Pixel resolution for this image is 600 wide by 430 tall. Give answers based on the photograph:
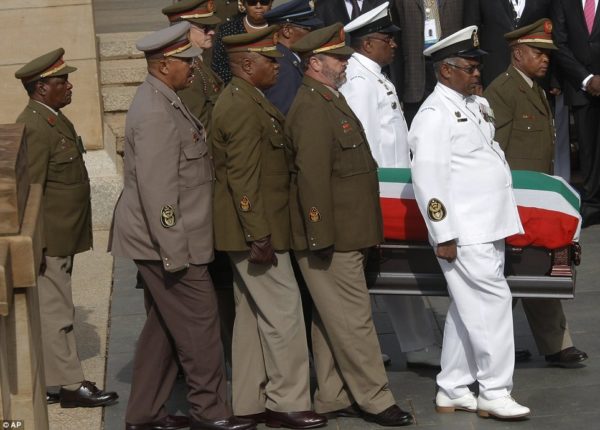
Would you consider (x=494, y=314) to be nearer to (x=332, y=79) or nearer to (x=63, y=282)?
(x=332, y=79)

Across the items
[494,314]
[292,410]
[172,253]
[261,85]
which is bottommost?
[292,410]

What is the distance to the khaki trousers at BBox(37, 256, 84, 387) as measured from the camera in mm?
6879

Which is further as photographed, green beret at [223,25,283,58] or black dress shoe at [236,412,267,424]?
black dress shoe at [236,412,267,424]

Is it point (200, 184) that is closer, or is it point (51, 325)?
point (200, 184)

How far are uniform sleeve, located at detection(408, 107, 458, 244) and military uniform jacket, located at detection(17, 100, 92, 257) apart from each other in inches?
70.7

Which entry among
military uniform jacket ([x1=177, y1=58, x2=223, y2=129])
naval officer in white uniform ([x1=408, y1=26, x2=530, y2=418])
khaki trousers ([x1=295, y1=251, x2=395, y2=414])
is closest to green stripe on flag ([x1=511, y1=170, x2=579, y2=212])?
naval officer in white uniform ([x1=408, y1=26, x2=530, y2=418])

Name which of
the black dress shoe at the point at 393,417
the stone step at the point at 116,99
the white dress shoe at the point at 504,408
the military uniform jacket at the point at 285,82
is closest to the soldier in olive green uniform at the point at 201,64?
the military uniform jacket at the point at 285,82

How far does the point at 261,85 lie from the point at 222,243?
802 mm

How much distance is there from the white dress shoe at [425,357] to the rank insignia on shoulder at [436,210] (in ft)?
4.13

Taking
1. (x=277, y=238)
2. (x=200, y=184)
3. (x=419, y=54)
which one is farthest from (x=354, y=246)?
(x=419, y=54)

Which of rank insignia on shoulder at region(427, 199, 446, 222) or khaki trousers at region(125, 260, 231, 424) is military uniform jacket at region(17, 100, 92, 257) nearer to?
khaki trousers at region(125, 260, 231, 424)

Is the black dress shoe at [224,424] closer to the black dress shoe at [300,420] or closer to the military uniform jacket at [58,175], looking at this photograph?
the black dress shoe at [300,420]

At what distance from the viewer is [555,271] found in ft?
22.0

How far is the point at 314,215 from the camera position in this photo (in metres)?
6.34
